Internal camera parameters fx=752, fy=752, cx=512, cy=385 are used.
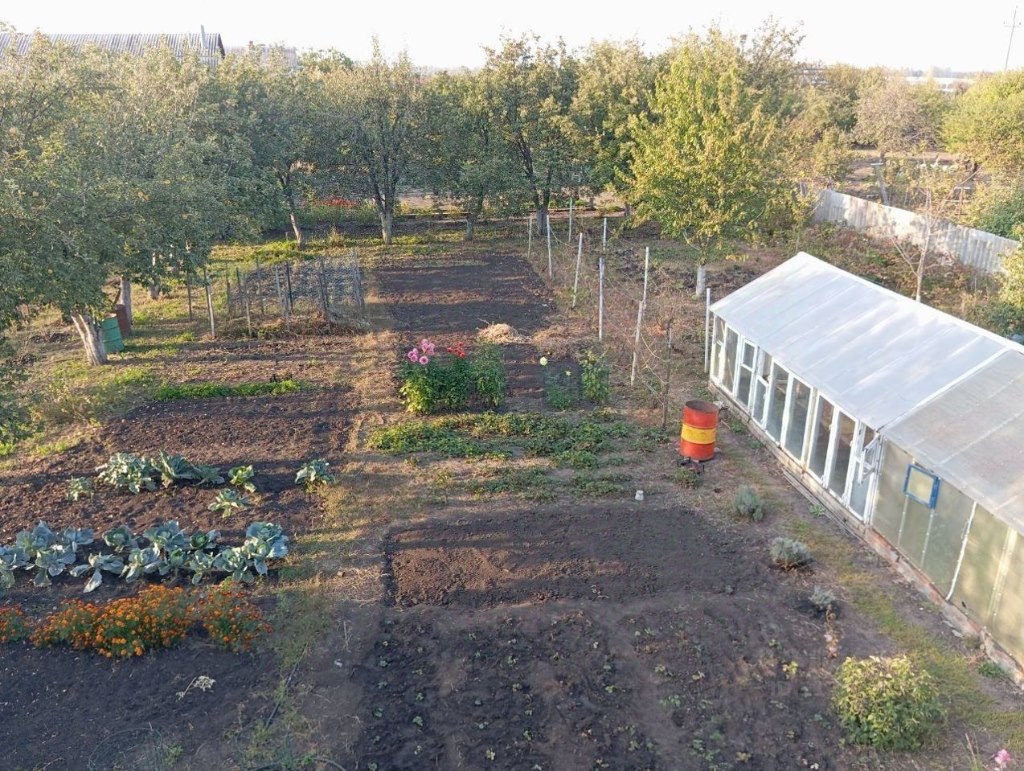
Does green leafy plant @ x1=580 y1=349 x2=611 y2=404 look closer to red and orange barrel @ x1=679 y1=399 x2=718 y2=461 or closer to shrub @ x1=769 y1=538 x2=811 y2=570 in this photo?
red and orange barrel @ x1=679 y1=399 x2=718 y2=461

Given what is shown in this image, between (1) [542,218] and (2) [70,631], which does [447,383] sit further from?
(1) [542,218]

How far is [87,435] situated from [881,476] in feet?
43.5

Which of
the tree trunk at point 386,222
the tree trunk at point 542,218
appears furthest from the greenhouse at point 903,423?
the tree trunk at point 386,222

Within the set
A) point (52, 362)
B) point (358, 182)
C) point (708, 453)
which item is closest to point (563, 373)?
point (708, 453)

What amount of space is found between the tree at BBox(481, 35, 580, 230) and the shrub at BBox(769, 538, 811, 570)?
74.0ft

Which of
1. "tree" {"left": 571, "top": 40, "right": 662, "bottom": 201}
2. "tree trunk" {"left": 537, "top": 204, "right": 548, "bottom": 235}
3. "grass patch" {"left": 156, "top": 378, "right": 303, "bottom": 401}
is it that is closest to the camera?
"grass patch" {"left": 156, "top": 378, "right": 303, "bottom": 401}

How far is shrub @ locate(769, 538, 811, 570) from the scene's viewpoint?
385 inches

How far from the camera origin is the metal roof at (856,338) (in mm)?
10060

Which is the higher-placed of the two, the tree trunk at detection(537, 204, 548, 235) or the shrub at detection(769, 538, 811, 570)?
the tree trunk at detection(537, 204, 548, 235)

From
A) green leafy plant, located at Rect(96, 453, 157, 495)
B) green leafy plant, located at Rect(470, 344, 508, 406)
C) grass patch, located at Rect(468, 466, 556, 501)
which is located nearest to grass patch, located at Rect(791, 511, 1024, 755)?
grass patch, located at Rect(468, 466, 556, 501)

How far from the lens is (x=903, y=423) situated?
953cm

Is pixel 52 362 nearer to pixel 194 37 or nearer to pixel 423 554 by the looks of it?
pixel 423 554

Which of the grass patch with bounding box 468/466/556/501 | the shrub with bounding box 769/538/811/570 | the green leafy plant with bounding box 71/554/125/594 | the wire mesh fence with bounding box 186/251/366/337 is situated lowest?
the grass patch with bounding box 468/466/556/501

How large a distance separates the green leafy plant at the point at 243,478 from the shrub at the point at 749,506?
742 centimetres
